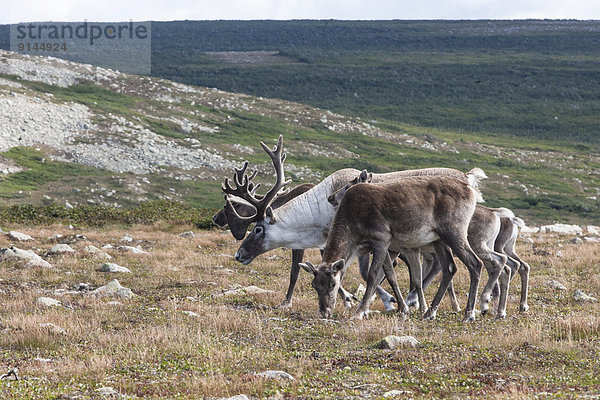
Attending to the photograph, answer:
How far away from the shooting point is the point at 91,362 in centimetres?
778

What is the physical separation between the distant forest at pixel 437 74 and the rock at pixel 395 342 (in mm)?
77621

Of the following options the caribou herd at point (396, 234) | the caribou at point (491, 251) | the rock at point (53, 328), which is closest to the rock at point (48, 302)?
the rock at point (53, 328)

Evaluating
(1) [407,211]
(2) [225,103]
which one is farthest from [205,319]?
(2) [225,103]

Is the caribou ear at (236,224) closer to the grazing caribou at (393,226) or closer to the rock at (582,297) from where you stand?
the grazing caribou at (393,226)

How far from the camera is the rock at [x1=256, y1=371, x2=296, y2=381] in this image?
292 inches

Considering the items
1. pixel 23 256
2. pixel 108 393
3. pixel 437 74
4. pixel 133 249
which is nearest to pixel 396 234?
pixel 108 393

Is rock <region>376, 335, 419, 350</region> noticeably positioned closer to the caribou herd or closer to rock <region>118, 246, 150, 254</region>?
the caribou herd

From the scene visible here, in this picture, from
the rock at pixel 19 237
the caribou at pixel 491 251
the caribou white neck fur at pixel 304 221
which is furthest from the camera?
the rock at pixel 19 237

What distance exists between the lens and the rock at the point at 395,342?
883 centimetres

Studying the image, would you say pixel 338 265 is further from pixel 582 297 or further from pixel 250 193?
pixel 582 297

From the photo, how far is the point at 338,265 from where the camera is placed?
11242mm

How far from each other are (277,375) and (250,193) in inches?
297

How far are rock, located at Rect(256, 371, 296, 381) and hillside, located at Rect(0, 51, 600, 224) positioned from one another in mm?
35214

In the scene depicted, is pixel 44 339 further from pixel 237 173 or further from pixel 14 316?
pixel 237 173
